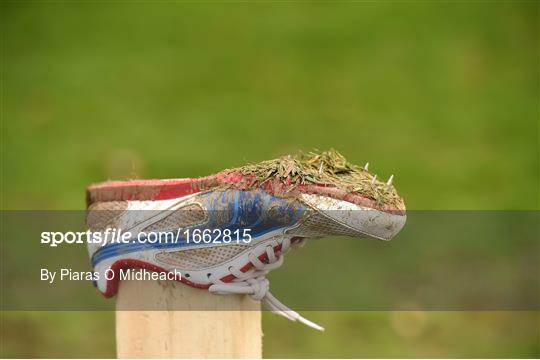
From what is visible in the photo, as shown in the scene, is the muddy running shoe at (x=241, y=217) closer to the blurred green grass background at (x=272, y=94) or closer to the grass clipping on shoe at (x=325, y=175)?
the grass clipping on shoe at (x=325, y=175)

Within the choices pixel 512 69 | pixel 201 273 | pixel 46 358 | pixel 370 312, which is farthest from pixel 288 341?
pixel 512 69

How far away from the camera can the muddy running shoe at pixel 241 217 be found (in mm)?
910

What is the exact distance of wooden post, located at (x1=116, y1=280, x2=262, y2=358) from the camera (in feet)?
3.23

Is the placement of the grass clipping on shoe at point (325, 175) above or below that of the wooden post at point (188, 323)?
above

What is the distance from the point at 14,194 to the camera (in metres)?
2.72

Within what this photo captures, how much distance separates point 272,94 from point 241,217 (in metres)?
2.05

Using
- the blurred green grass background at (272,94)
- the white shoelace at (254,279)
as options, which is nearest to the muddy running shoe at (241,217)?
the white shoelace at (254,279)

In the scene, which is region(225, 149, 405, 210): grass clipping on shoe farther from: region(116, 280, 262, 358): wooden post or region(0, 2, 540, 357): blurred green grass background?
region(0, 2, 540, 357): blurred green grass background

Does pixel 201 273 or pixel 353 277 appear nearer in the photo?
pixel 201 273

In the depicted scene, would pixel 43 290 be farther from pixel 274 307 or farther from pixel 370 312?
pixel 274 307

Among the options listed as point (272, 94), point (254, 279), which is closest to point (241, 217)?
point (254, 279)

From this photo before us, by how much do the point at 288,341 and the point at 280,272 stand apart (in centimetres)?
27

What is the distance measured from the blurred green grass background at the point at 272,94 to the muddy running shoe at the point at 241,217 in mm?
1506

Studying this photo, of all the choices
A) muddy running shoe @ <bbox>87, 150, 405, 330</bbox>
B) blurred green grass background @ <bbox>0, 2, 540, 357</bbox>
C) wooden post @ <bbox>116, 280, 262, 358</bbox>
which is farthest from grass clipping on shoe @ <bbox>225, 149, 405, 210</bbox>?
blurred green grass background @ <bbox>0, 2, 540, 357</bbox>
